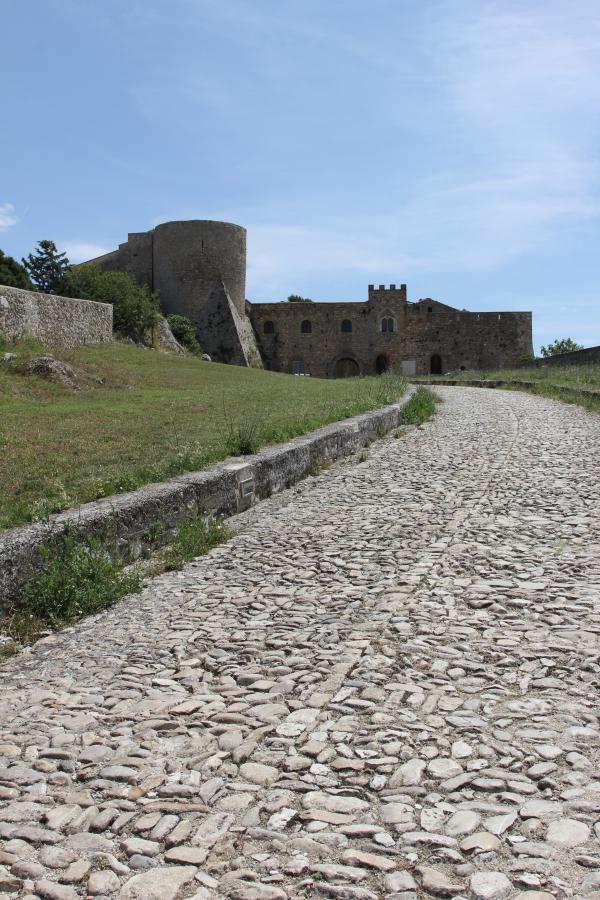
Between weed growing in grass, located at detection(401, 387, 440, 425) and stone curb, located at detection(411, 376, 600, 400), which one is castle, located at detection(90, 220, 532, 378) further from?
weed growing in grass, located at detection(401, 387, 440, 425)

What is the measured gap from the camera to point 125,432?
10.1m

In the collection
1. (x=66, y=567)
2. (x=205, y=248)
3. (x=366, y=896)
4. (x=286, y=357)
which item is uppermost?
(x=205, y=248)

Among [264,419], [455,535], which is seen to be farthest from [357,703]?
[264,419]

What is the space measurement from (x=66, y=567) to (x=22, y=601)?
405 mm

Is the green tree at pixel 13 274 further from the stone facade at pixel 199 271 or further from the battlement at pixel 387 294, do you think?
the battlement at pixel 387 294

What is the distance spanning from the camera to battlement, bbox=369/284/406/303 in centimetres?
5581

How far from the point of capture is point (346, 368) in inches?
→ 2264

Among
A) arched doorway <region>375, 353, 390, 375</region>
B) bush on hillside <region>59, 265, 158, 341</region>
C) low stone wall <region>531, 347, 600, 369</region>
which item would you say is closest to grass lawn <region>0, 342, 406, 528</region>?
low stone wall <region>531, 347, 600, 369</region>

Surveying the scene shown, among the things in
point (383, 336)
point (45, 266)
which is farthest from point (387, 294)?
point (45, 266)

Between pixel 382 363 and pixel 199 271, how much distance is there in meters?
16.8

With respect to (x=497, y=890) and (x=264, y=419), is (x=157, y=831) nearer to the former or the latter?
(x=497, y=890)

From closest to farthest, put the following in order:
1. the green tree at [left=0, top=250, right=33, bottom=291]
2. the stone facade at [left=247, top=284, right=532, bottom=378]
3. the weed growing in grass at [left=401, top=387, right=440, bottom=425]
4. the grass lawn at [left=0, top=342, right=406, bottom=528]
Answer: the grass lawn at [left=0, top=342, right=406, bottom=528], the weed growing in grass at [left=401, top=387, right=440, bottom=425], the green tree at [left=0, top=250, right=33, bottom=291], the stone facade at [left=247, top=284, right=532, bottom=378]

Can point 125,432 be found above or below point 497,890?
above

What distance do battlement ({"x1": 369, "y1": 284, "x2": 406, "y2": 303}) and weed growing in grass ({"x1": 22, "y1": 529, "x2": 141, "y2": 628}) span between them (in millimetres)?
52379
